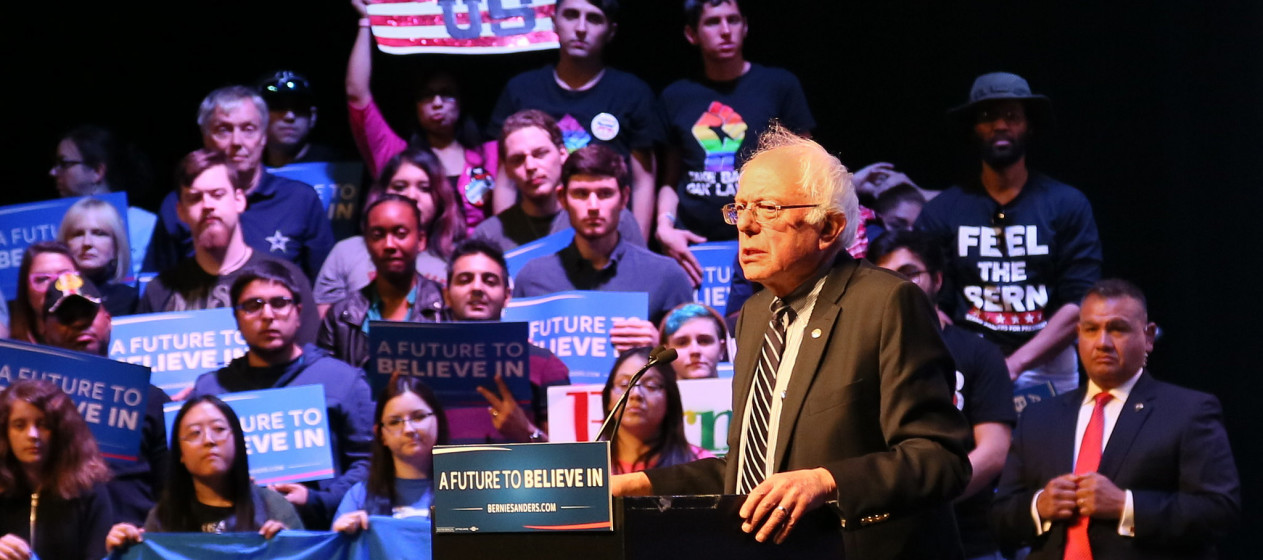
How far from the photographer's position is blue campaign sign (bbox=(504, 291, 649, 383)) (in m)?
5.26

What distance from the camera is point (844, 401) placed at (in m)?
2.20

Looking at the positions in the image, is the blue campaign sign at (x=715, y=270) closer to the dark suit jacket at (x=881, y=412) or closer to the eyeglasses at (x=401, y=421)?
the eyeglasses at (x=401, y=421)

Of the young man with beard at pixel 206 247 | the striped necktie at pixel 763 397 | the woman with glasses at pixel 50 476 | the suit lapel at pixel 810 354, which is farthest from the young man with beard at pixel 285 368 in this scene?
the suit lapel at pixel 810 354

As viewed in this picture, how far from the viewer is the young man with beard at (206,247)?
574 centimetres

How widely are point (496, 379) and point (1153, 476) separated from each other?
7.31 ft

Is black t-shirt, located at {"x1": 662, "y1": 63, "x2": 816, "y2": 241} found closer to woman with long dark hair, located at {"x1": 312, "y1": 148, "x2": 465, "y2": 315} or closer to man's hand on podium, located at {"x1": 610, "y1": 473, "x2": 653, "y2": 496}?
woman with long dark hair, located at {"x1": 312, "y1": 148, "x2": 465, "y2": 315}

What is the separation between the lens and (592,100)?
19.8 feet

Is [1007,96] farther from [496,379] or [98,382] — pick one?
[98,382]

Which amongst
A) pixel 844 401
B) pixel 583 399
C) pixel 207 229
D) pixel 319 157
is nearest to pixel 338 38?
pixel 319 157

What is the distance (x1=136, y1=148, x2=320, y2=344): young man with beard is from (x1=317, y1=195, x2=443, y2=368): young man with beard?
45cm

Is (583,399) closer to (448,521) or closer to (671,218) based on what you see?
(671,218)

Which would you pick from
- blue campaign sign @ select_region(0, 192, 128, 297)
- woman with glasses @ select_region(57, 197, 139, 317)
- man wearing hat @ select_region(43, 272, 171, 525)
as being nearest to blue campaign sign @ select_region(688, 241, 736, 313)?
man wearing hat @ select_region(43, 272, 171, 525)

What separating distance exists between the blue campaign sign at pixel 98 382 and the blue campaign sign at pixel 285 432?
0.14 meters

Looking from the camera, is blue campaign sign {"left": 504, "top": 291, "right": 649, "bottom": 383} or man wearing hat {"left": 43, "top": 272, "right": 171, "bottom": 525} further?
blue campaign sign {"left": 504, "top": 291, "right": 649, "bottom": 383}
